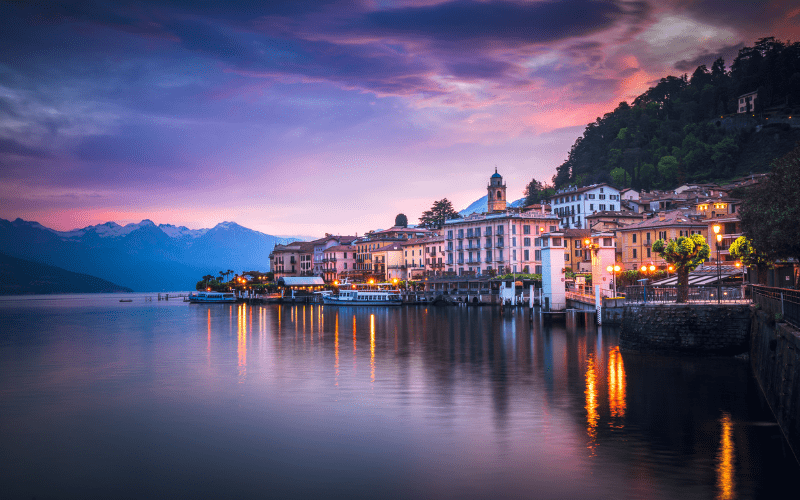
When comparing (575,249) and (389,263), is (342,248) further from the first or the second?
(575,249)

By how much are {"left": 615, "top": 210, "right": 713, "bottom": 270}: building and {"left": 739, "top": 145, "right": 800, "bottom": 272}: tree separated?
149ft

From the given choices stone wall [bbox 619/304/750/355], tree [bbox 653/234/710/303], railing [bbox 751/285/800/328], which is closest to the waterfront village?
tree [bbox 653/234/710/303]

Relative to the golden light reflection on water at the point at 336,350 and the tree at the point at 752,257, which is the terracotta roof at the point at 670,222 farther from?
the golden light reflection on water at the point at 336,350

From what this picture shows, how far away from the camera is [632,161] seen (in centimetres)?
14300

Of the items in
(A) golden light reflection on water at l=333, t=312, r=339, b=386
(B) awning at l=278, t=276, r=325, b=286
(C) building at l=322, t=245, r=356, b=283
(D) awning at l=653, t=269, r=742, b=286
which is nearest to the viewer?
(A) golden light reflection on water at l=333, t=312, r=339, b=386

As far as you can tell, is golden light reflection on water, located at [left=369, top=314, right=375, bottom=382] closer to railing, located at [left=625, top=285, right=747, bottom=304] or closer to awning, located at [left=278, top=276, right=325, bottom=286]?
railing, located at [left=625, top=285, right=747, bottom=304]

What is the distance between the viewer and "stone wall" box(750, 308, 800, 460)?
54.6 ft

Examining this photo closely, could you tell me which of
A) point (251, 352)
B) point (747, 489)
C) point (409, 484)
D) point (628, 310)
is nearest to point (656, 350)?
point (628, 310)

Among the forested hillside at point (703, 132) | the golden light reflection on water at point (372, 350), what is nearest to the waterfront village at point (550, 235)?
the forested hillside at point (703, 132)

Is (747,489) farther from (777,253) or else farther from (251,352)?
(251,352)

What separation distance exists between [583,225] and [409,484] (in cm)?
10792

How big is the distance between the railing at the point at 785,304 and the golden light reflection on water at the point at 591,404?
23.9 feet

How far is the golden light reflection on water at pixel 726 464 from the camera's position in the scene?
15.4 metres

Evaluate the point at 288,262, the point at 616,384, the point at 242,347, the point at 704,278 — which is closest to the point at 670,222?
the point at 704,278
